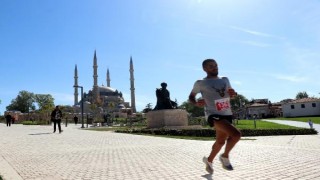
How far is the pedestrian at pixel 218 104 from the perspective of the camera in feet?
16.1

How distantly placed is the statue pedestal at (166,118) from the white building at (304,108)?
59.3 m

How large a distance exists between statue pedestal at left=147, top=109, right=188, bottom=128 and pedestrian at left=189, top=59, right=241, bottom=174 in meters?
21.2

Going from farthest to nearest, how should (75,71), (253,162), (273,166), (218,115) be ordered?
(75,71)
(253,162)
(273,166)
(218,115)

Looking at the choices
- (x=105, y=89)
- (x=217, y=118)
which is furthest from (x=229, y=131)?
(x=105, y=89)

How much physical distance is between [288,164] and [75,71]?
109 meters

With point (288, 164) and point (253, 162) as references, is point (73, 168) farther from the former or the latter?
point (288, 164)

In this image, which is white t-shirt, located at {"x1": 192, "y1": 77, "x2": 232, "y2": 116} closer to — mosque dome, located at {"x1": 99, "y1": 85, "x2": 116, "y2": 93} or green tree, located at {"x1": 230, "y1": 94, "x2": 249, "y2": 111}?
green tree, located at {"x1": 230, "y1": 94, "x2": 249, "y2": 111}

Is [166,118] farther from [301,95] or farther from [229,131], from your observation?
[301,95]

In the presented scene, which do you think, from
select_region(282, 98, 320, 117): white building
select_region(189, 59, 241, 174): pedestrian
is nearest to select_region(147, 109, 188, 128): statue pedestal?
select_region(189, 59, 241, 174): pedestrian

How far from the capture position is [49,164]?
730 centimetres

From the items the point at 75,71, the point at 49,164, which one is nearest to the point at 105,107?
the point at 75,71

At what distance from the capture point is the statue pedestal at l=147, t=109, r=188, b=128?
26438 mm

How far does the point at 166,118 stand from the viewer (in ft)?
86.8

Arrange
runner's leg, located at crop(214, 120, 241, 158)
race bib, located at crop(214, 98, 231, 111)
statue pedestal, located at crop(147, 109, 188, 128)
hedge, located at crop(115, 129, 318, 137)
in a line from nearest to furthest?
runner's leg, located at crop(214, 120, 241, 158)
race bib, located at crop(214, 98, 231, 111)
hedge, located at crop(115, 129, 318, 137)
statue pedestal, located at crop(147, 109, 188, 128)
